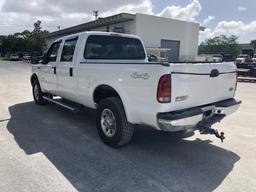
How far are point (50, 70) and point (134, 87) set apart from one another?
3.62 metres

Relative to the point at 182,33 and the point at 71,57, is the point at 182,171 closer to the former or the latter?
the point at 71,57

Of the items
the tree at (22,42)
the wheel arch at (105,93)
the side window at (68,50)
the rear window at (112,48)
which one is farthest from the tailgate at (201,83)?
the tree at (22,42)

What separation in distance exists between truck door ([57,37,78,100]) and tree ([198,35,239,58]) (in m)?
71.8

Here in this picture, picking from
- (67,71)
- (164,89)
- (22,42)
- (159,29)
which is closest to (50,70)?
(67,71)

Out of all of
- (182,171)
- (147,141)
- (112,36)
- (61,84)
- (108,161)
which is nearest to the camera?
(182,171)

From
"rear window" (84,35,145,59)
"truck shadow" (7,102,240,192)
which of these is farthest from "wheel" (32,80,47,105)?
"rear window" (84,35,145,59)

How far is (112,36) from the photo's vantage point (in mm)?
6008

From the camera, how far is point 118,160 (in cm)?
425

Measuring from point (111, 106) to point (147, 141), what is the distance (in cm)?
110

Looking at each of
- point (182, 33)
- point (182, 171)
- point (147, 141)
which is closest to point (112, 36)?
point (147, 141)

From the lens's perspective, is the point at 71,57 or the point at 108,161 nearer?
the point at 108,161

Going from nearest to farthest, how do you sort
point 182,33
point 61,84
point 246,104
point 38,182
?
point 38,182 → point 61,84 → point 246,104 → point 182,33

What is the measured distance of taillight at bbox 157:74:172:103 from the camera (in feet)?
12.1

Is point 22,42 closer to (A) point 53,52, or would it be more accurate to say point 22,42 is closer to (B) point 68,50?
(A) point 53,52
